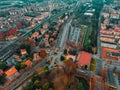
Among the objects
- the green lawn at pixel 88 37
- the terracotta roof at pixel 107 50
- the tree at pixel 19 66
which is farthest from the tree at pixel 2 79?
the terracotta roof at pixel 107 50

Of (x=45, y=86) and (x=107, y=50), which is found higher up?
(x=107, y=50)

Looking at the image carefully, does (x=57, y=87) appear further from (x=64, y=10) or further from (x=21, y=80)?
(x=64, y=10)

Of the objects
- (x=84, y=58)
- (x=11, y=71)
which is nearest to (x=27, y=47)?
(x=11, y=71)

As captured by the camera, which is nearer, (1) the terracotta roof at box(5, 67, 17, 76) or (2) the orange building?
(2) the orange building

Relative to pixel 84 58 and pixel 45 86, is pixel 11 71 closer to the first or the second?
pixel 45 86

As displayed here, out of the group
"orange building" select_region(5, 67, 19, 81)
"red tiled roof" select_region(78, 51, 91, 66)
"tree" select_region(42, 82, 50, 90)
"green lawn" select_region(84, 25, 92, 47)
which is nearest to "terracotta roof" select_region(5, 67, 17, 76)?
"orange building" select_region(5, 67, 19, 81)

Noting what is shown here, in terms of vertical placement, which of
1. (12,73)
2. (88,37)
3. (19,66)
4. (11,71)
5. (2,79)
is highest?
(88,37)

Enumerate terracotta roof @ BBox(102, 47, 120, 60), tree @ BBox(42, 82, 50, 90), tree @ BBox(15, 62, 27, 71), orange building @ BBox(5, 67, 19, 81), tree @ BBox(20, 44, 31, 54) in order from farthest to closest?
tree @ BBox(20, 44, 31, 54), terracotta roof @ BBox(102, 47, 120, 60), tree @ BBox(15, 62, 27, 71), orange building @ BBox(5, 67, 19, 81), tree @ BBox(42, 82, 50, 90)

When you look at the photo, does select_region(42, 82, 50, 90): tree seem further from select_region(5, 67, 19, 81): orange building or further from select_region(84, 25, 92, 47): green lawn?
select_region(84, 25, 92, 47): green lawn

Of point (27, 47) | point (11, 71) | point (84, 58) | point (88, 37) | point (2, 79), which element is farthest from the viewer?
point (88, 37)
